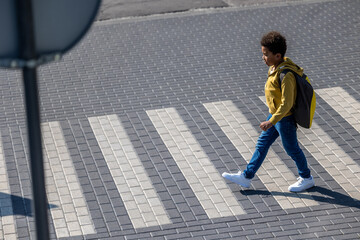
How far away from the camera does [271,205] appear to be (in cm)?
732

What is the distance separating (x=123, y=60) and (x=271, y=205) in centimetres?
535

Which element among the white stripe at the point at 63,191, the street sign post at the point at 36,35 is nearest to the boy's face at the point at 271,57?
the white stripe at the point at 63,191

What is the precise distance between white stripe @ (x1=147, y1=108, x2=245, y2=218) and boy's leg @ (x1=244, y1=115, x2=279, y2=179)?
1.21ft

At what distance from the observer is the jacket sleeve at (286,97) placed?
6.75 metres

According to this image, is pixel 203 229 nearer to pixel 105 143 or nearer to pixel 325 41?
pixel 105 143

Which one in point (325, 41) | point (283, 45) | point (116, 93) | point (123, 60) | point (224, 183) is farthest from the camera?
point (325, 41)

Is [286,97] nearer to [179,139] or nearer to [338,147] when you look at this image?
[338,147]

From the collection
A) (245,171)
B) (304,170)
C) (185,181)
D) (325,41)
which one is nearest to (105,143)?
(185,181)

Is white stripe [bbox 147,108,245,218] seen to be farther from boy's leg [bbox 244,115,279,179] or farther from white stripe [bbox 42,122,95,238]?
white stripe [bbox 42,122,95,238]

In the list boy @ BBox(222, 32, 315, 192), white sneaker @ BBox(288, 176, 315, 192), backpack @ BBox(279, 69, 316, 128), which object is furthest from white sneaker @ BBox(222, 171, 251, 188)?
backpack @ BBox(279, 69, 316, 128)

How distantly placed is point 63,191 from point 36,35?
540 centimetres

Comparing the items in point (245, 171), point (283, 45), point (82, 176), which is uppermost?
point (283, 45)

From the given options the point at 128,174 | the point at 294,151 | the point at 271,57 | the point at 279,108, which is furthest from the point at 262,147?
the point at 128,174

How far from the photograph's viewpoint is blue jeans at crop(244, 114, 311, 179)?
7.06 meters
